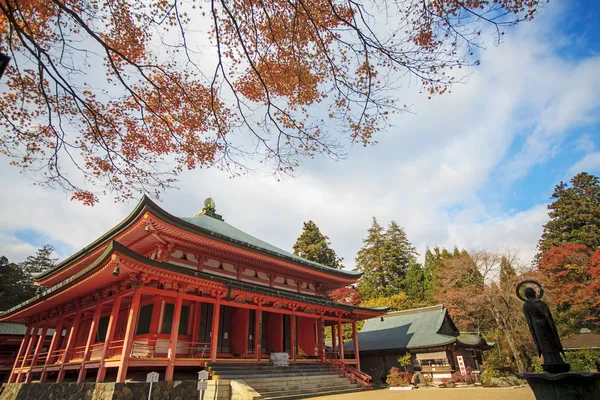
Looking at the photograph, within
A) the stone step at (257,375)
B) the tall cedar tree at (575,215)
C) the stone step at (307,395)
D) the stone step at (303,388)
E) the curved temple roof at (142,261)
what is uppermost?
the tall cedar tree at (575,215)

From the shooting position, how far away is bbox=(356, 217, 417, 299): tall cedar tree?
43.9 meters

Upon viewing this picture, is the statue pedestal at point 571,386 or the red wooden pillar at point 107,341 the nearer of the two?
the statue pedestal at point 571,386

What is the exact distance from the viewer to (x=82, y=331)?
52.0ft

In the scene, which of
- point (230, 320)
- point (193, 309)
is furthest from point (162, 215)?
point (230, 320)

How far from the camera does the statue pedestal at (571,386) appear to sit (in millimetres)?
4641

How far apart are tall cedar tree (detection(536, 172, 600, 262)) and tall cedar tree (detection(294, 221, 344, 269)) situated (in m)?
26.1

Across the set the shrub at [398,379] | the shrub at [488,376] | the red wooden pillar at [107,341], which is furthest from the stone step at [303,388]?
the shrub at [488,376]

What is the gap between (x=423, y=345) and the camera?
18891 millimetres

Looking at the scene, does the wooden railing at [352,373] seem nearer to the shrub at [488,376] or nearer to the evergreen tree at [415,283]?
the shrub at [488,376]

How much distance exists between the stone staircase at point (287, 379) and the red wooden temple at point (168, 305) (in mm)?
436

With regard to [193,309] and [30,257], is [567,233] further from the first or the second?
Answer: [30,257]

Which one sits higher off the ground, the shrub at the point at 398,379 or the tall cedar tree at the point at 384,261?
the tall cedar tree at the point at 384,261

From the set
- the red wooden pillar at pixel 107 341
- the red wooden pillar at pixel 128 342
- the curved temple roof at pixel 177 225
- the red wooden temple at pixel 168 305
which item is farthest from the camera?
the curved temple roof at pixel 177 225

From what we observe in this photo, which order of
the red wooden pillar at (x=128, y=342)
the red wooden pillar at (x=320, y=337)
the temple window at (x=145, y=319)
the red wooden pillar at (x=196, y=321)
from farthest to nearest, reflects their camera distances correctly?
the red wooden pillar at (x=320, y=337)
the red wooden pillar at (x=196, y=321)
the temple window at (x=145, y=319)
the red wooden pillar at (x=128, y=342)
